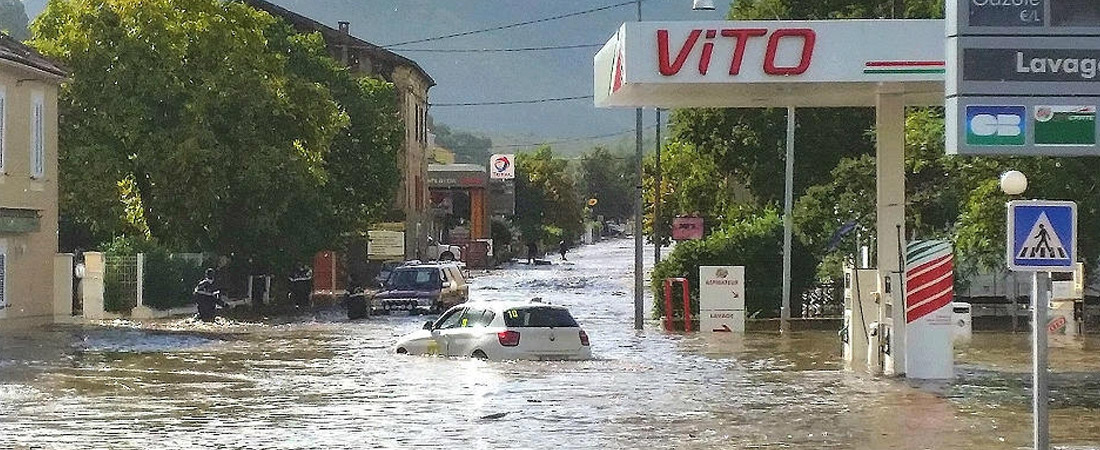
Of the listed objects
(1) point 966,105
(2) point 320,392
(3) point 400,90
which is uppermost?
→ (3) point 400,90

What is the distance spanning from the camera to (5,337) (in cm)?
3309

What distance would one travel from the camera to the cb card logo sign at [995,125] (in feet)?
46.4

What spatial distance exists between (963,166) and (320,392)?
17610 millimetres

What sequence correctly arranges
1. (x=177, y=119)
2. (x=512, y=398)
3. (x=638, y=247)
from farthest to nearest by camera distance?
(x=177, y=119)
(x=638, y=247)
(x=512, y=398)

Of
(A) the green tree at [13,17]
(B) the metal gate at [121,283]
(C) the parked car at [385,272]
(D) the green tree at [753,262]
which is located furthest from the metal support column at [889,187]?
(A) the green tree at [13,17]

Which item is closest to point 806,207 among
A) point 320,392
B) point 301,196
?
point 301,196

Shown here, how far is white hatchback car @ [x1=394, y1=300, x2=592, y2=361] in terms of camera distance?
2561 centimetres

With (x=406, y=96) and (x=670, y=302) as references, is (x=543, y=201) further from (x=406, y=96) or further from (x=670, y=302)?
(x=670, y=302)

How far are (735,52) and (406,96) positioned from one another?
240 ft

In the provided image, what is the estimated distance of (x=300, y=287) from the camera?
5347cm

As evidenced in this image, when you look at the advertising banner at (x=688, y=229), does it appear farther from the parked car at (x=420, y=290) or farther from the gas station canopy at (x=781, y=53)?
the gas station canopy at (x=781, y=53)

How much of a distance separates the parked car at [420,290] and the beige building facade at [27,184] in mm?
9718

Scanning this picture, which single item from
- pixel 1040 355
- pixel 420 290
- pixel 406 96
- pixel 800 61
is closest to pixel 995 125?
pixel 1040 355

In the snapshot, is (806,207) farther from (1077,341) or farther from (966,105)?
(966,105)
